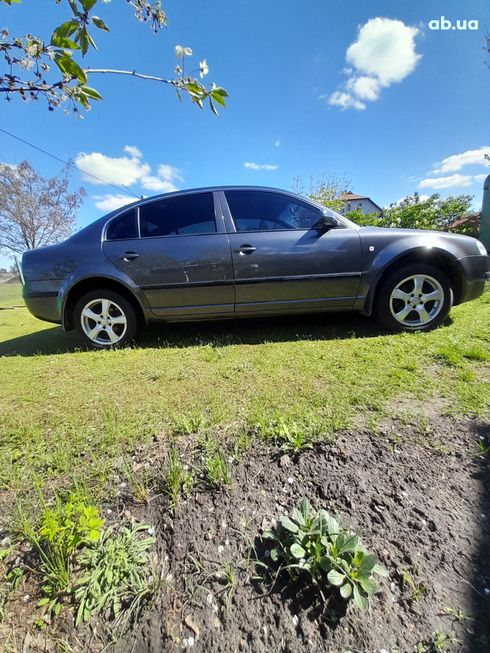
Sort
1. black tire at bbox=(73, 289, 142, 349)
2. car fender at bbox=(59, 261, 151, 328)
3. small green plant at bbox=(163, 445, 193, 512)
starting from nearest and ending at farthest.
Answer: small green plant at bbox=(163, 445, 193, 512) → car fender at bbox=(59, 261, 151, 328) → black tire at bbox=(73, 289, 142, 349)

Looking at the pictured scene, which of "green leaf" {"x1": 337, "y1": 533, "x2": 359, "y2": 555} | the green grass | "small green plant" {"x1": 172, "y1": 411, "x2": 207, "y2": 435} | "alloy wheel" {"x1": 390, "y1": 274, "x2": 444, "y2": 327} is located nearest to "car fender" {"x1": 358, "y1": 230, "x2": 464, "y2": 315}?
"alloy wheel" {"x1": 390, "y1": 274, "x2": 444, "y2": 327}

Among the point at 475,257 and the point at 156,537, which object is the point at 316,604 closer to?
the point at 156,537

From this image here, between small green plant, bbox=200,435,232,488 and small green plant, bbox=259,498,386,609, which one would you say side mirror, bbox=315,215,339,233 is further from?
small green plant, bbox=259,498,386,609

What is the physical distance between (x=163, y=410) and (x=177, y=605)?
3.78ft

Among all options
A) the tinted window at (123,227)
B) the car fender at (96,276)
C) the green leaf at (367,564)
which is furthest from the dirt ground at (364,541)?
the tinted window at (123,227)

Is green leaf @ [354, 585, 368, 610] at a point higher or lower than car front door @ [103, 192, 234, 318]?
lower

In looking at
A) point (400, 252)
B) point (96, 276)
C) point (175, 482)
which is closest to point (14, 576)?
point (175, 482)

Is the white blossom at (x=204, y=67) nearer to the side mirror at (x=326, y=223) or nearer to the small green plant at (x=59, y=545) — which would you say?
the small green plant at (x=59, y=545)

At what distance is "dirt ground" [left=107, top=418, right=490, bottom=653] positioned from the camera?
86 cm

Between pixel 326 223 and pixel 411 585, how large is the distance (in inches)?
110

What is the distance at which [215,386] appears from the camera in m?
2.28

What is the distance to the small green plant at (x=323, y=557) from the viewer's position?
90 cm

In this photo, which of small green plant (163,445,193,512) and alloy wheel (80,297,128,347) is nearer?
small green plant (163,445,193,512)

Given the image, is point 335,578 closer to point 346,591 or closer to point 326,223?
point 346,591
